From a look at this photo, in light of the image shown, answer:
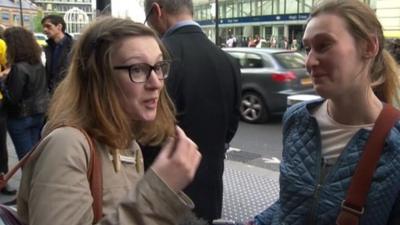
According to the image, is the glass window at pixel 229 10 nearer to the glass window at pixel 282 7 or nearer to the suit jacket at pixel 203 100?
the glass window at pixel 282 7

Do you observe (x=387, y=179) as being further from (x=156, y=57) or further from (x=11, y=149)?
(x=11, y=149)

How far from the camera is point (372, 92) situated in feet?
5.63

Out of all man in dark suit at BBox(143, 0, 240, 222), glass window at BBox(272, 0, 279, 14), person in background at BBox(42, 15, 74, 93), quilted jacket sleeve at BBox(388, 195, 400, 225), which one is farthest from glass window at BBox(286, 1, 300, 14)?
quilted jacket sleeve at BBox(388, 195, 400, 225)

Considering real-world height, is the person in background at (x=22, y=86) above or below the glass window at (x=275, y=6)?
below

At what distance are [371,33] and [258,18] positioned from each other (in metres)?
49.7

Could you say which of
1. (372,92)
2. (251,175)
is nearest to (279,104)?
(251,175)

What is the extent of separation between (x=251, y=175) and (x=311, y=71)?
4337 mm

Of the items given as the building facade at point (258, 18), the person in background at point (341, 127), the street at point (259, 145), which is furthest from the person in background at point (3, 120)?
the building facade at point (258, 18)

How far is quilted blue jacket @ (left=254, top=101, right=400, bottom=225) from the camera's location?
1.50 meters

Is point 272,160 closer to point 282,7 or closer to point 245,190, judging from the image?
point 245,190

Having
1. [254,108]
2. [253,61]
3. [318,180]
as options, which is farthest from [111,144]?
[253,61]

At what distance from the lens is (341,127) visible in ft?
5.63

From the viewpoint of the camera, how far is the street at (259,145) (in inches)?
277

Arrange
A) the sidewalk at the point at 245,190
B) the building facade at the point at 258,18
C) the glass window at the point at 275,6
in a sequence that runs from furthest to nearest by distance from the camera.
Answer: the glass window at the point at 275,6 < the building facade at the point at 258,18 < the sidewalk at the point at 245,190
